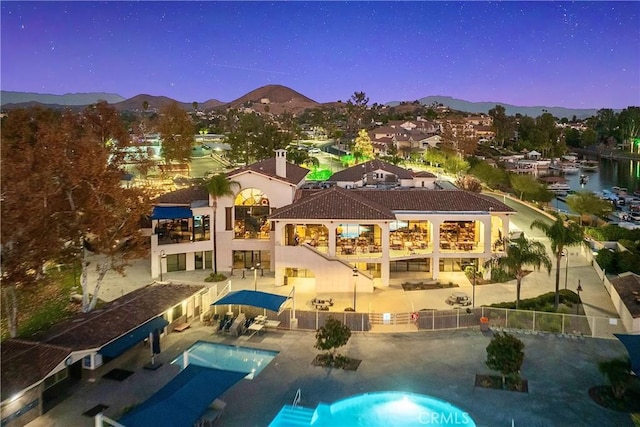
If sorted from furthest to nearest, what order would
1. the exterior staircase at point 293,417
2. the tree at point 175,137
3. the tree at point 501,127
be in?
the tree at point 501,127 < the tree at point 175,137 < the exterior staircase at point 293,417

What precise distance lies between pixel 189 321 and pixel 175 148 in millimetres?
49359

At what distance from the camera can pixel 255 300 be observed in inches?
1058

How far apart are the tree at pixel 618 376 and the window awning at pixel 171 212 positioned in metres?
29.0

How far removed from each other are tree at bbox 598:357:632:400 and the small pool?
13.8 meters

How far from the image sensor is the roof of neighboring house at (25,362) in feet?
56.5

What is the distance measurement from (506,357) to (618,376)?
3.98 m

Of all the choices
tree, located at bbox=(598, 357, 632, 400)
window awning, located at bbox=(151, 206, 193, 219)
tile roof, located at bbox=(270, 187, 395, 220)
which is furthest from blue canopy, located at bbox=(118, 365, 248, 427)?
window awning, located at bbox=(151, 206, 193, 219)

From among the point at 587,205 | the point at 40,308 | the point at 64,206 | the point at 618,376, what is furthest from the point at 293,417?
the point at 587,205

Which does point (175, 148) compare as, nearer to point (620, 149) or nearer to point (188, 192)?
point (188, 192)

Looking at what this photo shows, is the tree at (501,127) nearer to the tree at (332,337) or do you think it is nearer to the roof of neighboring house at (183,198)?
the roof of neighboring house at (183,198)

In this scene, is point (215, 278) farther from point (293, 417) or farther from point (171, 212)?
point (293, 417)

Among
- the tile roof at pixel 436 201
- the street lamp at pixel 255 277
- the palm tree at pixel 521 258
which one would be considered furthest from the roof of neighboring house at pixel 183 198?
the palm tree at pixel 521 258

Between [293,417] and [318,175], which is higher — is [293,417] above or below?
below

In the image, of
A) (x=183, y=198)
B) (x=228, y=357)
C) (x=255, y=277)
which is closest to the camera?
(x=228, y=357)
